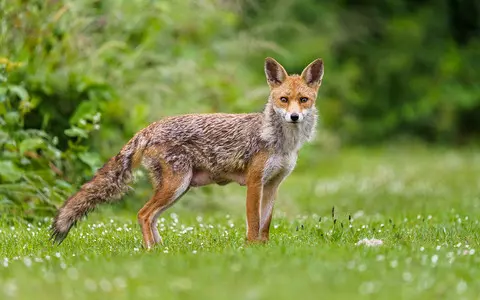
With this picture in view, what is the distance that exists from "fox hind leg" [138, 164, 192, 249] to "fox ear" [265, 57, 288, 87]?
134cm

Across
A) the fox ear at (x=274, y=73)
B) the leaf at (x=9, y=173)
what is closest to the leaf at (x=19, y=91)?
the leaf at (x=9, y=173)

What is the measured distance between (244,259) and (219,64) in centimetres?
1086

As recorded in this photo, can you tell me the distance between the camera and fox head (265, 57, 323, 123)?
8969mm

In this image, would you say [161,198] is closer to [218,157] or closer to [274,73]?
[218,157]

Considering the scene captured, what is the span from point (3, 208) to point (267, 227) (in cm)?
383

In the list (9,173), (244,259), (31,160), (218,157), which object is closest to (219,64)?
(31,160)

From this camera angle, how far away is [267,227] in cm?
921

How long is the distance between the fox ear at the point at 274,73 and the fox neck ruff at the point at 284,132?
0.98 feet

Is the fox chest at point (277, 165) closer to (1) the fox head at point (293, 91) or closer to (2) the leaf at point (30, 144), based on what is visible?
(1) the fox head at point (293, 91)

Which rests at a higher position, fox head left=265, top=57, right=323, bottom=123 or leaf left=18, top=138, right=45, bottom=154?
fox head left=265, top=57, right=323, bottom=123

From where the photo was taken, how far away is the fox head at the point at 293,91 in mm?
8969

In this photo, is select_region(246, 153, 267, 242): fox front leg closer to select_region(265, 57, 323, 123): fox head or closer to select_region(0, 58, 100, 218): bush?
select_region(265, 57, 323, 123): fox head

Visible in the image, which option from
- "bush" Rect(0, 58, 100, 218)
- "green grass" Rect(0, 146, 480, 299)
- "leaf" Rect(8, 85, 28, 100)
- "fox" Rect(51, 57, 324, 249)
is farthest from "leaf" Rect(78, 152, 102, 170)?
"fox" Rect(51, 57, 324, 249)

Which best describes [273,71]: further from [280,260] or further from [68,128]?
[68,128]
